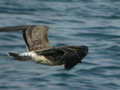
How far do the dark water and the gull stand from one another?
0.98 m

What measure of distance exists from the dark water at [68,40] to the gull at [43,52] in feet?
3.22

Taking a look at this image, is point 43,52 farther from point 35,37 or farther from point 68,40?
point 68,40

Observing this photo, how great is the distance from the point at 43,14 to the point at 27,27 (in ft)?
19.4

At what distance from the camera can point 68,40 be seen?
33.8 ft

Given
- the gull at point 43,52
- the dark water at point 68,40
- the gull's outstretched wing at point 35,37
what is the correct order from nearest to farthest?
the gull at point 43,52, the gull's outstretched wing at point 35,37, the dark water at point 68,40

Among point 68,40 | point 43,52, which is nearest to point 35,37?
point 43,52

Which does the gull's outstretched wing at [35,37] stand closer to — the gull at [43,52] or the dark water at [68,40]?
the gull at [43,52]

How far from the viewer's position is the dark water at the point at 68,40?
7860 millimetres

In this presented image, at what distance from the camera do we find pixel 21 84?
770cm

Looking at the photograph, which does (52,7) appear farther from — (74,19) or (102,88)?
(102,88)

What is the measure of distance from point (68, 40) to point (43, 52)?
3827mm

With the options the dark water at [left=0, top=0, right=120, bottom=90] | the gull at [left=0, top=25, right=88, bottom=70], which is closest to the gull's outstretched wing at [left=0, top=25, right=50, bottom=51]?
the gull at [left=0, top=25, right=88, bottom=70]

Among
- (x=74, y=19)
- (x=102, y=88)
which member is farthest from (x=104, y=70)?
(x=74, y=19)

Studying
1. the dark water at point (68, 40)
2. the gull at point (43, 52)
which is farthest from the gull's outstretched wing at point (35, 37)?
the dark water at point (68, 40)
